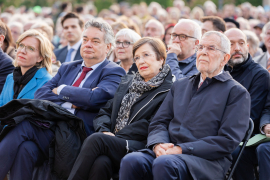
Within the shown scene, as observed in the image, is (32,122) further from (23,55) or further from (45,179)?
(23,55)

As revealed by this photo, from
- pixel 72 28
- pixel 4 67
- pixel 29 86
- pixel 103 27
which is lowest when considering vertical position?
pixel 29 86

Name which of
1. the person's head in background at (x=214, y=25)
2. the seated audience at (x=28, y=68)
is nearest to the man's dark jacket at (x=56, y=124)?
the seated audience at (x=28, y=68)

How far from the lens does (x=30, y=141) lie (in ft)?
13.2

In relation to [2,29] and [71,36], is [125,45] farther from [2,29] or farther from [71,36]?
[71,36]

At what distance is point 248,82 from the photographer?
420cm

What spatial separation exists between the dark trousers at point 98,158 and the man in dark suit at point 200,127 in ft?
0.97

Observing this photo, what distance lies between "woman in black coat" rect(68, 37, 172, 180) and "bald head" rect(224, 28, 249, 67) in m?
0.90

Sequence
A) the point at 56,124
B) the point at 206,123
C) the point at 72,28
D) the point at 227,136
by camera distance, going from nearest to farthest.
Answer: the point at 227,136
the point at 206,123
the point at 56,124
the point at 72,28

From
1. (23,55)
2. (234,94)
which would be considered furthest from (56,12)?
(234,94)

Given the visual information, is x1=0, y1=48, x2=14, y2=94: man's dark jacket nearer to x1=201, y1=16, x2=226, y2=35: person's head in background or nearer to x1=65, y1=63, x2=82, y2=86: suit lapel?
x1=65, y1=63, x2=82, y2=86: suit lapel

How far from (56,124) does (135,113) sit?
0.92 m

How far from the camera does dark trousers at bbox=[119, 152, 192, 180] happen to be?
3.03 metres

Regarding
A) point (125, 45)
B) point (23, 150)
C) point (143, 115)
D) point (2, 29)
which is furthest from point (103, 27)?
point (2, 29)

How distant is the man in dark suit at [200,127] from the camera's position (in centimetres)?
311
